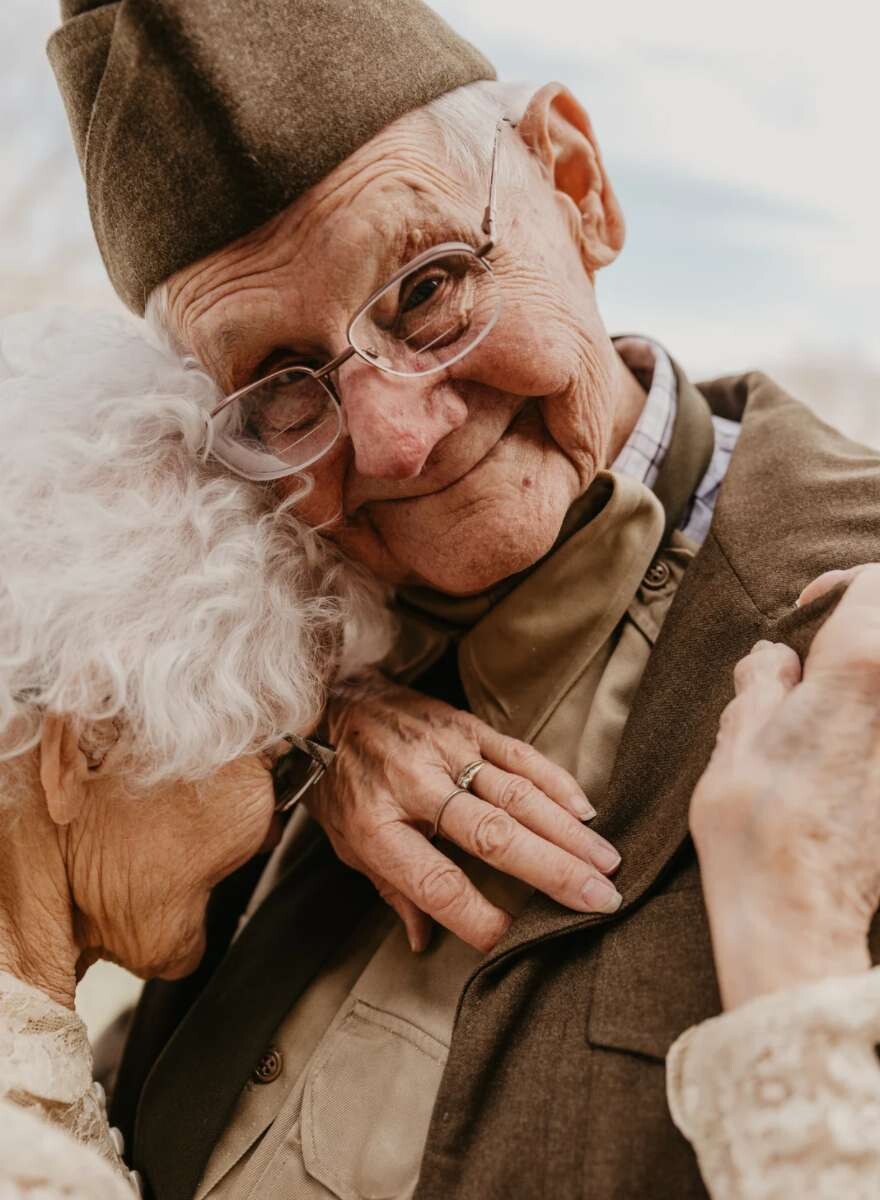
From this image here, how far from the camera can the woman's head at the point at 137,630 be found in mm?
1181

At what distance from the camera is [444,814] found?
1295 mm

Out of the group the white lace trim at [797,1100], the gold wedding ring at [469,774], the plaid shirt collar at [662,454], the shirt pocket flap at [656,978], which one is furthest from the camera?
the plaid shirt collar at [662,454]

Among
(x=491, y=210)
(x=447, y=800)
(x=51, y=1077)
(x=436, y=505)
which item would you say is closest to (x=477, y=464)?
(x=436, y=505)

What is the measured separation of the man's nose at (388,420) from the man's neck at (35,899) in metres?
0.58

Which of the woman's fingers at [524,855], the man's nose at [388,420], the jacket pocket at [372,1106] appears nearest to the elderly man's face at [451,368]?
the man's nose at [388,420]

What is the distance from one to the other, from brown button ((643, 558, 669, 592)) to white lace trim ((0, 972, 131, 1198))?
0.90 metres

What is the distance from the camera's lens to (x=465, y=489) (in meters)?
1.35

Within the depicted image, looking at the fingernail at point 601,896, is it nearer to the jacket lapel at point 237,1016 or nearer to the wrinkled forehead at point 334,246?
the jacket lapel at point 237,1016

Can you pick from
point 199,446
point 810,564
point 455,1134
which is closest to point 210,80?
point 199,446

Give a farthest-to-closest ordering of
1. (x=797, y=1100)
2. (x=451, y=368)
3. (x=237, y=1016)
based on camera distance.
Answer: (x=237, y=1016), (x=451, y=368), (x=797, y=1100)

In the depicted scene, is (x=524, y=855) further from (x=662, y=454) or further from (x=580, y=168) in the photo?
(x=580, y=168)

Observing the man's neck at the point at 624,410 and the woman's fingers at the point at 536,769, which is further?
the man's neck at the point at 624,410

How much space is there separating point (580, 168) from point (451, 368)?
441 millimetres

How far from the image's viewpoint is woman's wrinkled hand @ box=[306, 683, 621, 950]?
117cm
